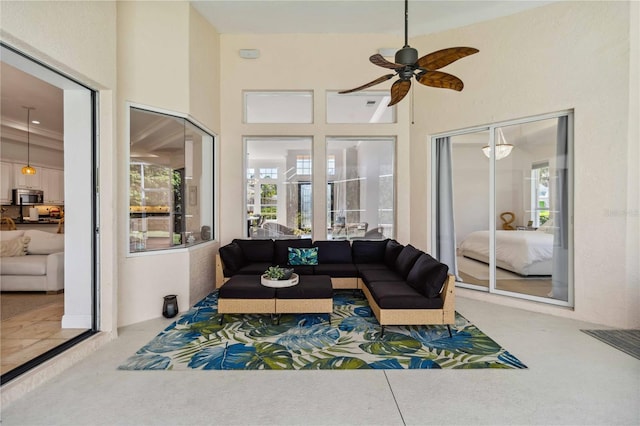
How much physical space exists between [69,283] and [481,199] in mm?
5495

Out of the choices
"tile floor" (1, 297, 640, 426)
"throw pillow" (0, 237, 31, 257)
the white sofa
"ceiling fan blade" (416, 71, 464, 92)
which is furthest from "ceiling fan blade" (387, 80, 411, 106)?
"throw pillow" (0, 237, 31, 257)

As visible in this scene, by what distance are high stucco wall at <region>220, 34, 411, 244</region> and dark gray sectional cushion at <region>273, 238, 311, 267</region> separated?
3.41 ft

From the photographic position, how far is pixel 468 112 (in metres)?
4.57

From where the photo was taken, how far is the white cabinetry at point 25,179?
22.9ft

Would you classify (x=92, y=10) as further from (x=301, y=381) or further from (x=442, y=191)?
(x=442, y=191)

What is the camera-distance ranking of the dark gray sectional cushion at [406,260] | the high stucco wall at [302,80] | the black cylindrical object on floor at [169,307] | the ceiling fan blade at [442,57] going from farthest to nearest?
the high stucco wall at [302,80] → the dark gray sectional cushion at [406,260] → the black cylindrical object on floor at [169,307] → the ceiling fan blade at [442,57]

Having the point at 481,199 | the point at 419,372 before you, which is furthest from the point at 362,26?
the point at 419,372

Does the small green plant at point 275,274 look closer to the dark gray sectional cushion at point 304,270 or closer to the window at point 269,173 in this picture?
the dark gray sectional cushion at point 304,270

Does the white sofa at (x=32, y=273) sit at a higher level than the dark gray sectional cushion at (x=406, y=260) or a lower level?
lower

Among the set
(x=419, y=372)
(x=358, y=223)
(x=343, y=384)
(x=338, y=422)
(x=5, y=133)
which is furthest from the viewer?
(x=5, y=133)

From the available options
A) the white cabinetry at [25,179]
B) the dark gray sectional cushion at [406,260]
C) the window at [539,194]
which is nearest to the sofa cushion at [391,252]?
the dark gray sectional cushion at [406,260]

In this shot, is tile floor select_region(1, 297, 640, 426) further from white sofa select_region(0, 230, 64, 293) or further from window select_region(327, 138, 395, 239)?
window select_region(327, 138, 395, 239)

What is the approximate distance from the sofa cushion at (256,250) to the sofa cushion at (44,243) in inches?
110

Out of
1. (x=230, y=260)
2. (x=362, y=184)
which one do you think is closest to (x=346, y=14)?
(x=362, y=184)
